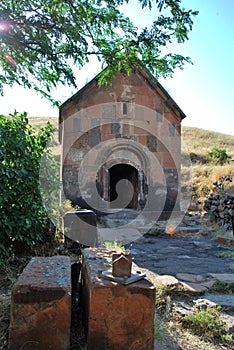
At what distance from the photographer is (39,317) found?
1718mm

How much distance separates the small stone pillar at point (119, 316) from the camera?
1.77 metres

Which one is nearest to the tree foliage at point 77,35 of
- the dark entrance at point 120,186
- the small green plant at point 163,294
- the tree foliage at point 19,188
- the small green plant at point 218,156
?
the tree foliage at point 19,188

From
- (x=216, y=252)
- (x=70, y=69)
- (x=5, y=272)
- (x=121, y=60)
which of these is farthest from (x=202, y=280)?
(x=70, y=69)

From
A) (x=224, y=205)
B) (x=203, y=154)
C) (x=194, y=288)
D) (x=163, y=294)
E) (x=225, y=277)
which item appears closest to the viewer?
(x=163, y=294)

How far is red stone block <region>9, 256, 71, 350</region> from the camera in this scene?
170 centimetres

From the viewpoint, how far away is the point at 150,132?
8539 millimetres

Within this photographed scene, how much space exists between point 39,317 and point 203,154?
66.3 ft

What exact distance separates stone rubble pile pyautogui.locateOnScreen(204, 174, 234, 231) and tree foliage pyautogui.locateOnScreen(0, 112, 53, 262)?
467 centimetres

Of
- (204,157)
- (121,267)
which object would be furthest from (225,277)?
(204,157)

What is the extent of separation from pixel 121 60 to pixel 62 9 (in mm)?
1019

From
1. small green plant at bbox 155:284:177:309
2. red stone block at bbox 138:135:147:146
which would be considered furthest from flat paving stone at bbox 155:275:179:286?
red stone block at bbox 138:135:147:146

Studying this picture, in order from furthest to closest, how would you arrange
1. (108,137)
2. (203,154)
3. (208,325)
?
(203,154) → (108,137) → (208,325)

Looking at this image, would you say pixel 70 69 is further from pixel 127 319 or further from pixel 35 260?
pixel 127 319

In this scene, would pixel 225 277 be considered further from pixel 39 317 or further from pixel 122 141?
pixel 122 141
